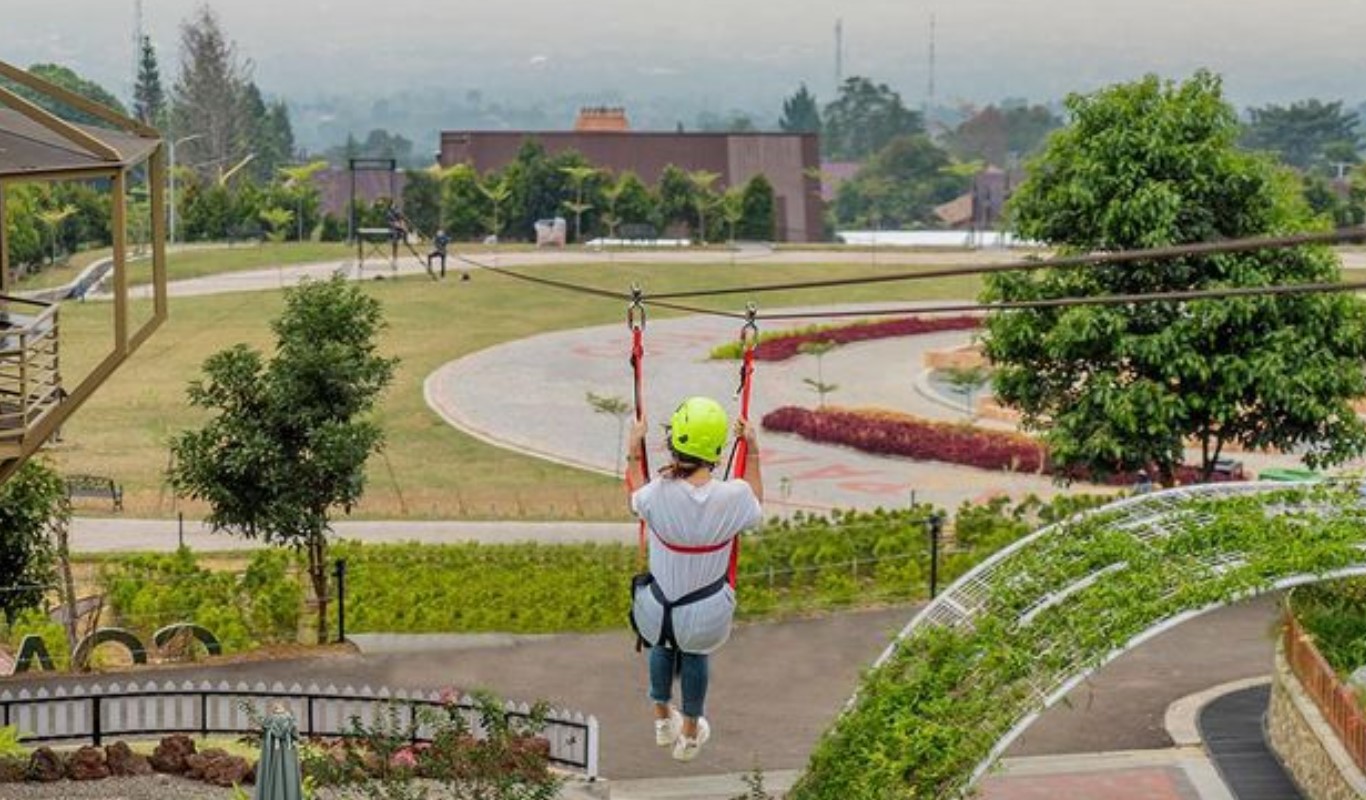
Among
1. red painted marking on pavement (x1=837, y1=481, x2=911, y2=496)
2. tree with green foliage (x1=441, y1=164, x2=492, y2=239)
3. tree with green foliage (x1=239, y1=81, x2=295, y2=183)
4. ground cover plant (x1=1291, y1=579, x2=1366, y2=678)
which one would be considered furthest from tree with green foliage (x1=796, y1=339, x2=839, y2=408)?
tree with green foliage (x1=239, y1=81, x2=295, y2=183)

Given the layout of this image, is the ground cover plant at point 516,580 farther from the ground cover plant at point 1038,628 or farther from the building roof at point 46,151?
the ground cover plant at point 1038,628

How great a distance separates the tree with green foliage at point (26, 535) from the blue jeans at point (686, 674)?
13.5 m

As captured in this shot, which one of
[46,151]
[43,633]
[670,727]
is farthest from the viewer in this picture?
[43,633]

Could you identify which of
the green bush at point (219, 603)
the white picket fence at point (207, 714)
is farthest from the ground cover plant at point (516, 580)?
the white picket fence at point (207, 714)

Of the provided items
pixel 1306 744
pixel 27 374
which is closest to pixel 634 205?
pixel 1306 744

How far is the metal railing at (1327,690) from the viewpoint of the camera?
831 inches

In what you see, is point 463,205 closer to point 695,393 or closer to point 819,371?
point 819,371

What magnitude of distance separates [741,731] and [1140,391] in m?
8.77

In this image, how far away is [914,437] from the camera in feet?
157

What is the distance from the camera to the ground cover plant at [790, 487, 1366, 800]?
16.9 metres

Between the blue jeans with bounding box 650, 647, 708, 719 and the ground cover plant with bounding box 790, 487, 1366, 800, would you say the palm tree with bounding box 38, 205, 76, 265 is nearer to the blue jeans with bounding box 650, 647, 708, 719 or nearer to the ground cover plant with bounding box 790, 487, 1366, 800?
the ground cover plant with bounding box 790, 487, 1366, 800

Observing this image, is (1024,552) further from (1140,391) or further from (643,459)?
(1140,391)

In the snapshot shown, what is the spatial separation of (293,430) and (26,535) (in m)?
3.62

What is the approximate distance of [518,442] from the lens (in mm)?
49781
